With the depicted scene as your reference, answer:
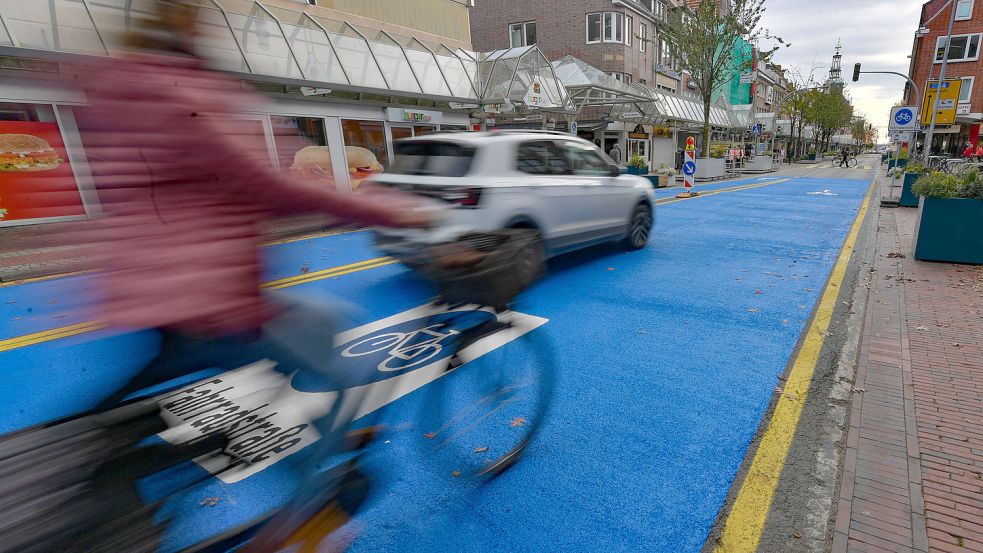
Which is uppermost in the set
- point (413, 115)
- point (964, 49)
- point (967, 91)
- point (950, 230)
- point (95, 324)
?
point (964, 49)

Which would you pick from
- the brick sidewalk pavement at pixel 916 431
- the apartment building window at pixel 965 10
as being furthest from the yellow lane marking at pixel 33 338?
the apartment building window at pixel 965 10

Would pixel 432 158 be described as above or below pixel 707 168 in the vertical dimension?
above

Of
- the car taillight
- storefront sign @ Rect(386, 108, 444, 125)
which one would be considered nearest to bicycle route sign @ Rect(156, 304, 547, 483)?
the car taillight

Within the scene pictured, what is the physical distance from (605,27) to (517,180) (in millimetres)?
28513

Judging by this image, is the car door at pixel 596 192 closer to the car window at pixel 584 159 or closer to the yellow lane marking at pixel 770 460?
the car window at pixel 584 159

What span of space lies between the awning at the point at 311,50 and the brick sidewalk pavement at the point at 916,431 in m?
6.39

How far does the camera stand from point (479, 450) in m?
2.94

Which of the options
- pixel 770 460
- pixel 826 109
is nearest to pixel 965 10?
pixel 826 109

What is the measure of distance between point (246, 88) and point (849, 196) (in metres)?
21.4

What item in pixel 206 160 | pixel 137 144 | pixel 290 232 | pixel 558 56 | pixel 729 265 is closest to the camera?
pixel 137 144

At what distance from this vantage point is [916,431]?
10.2 ft

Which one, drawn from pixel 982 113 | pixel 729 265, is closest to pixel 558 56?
pixel 729 265

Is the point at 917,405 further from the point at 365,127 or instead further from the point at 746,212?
the point at 365,127

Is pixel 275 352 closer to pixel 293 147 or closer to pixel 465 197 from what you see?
pixel 293 147
